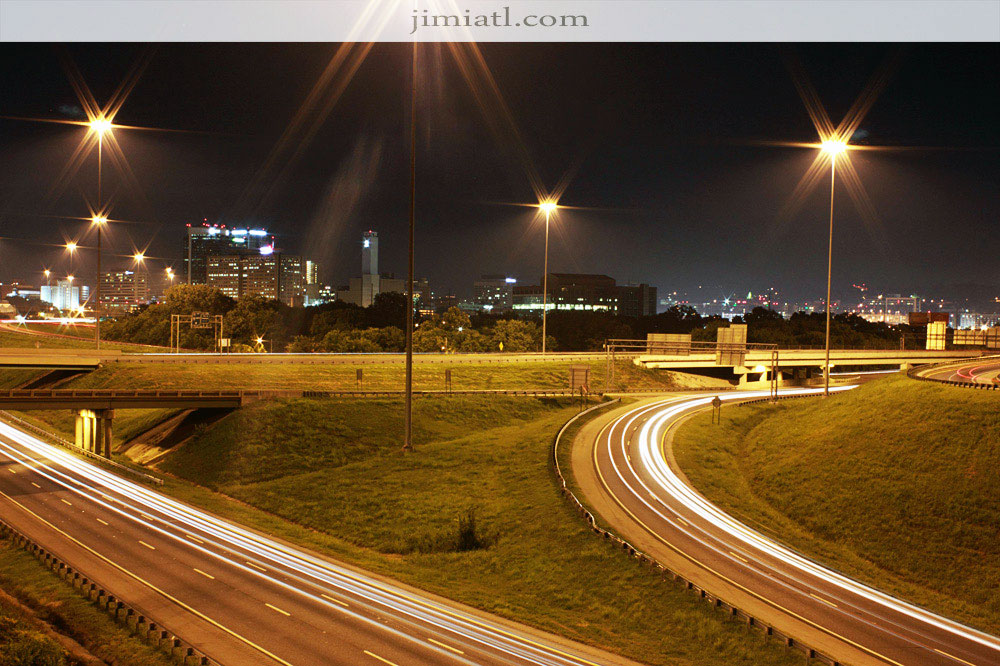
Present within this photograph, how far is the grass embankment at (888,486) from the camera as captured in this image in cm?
2502

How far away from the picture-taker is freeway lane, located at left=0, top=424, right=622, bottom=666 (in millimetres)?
18234

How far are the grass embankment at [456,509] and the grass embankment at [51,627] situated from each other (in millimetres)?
8840

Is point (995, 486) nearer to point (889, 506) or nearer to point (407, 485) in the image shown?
point (889, 506)

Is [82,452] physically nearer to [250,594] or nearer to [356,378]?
[356,378]

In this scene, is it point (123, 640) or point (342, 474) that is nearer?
point (123, 640)

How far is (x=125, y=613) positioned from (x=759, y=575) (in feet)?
63.7

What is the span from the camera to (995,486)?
2855 cm

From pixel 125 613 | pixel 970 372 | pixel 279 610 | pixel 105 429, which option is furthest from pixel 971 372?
pixel 105 429

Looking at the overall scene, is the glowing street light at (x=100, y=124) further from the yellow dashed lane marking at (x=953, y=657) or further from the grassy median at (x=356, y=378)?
the yellow dashed lane marking at (x=953, y=657)

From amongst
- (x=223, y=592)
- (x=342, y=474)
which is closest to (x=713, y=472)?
(x=342, y=474)

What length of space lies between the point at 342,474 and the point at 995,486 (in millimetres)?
30484

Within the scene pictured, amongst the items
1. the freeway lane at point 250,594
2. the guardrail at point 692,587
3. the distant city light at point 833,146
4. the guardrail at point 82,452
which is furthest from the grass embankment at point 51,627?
the distant city light at point 833,146

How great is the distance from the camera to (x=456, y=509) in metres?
32.5

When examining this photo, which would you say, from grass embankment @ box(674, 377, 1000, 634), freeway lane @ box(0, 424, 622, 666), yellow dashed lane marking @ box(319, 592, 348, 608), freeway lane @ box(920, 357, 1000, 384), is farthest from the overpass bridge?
freeway lane @ box(920, 357, 1000, 384)
